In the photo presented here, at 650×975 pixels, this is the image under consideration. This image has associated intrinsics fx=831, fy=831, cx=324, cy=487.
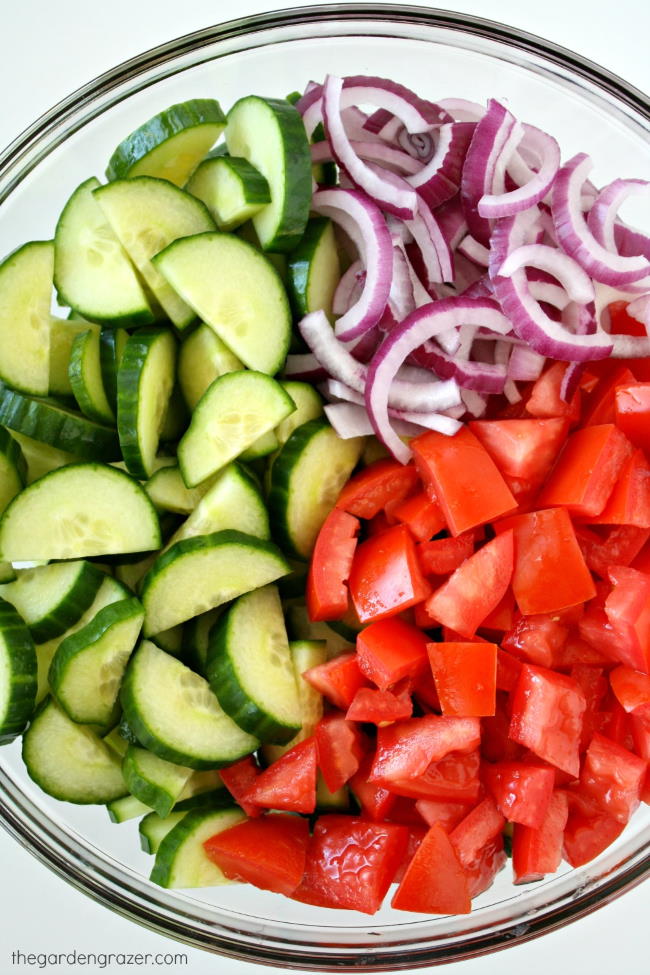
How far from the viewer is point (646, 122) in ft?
7.04

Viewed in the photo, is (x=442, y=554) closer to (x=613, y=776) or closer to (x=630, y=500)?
(x=630, y=500)

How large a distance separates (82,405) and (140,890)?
1139mm

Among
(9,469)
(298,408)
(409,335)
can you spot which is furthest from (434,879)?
(9,469)

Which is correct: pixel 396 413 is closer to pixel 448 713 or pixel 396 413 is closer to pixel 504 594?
pixel 504 594

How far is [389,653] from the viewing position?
5.58ft

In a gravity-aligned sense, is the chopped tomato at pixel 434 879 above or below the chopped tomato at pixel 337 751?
below

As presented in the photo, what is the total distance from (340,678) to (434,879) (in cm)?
45

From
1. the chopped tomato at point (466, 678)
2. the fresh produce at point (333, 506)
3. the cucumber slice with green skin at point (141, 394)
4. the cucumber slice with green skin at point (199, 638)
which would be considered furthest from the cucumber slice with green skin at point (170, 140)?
the chopped tomato at point (466, 678)

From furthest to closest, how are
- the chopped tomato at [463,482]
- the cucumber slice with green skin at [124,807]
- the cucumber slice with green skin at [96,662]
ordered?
the cucumber slice with green skin at [124,807], the chopped tomato at [463,482], the cucumber slice with green skin at [96,662]

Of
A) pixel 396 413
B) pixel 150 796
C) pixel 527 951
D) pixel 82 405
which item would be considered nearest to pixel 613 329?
pixel 396 413

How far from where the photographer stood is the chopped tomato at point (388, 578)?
A: 172 cm

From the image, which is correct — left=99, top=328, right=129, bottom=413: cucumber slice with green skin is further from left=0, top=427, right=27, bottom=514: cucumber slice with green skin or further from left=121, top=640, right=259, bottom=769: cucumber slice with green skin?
left=121, top=640, right=259, bottom=769: cucumber slice with green skin

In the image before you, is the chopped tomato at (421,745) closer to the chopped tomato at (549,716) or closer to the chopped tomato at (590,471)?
the chopped tomato at (549,716)

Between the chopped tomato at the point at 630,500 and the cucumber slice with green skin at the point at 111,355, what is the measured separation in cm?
106
